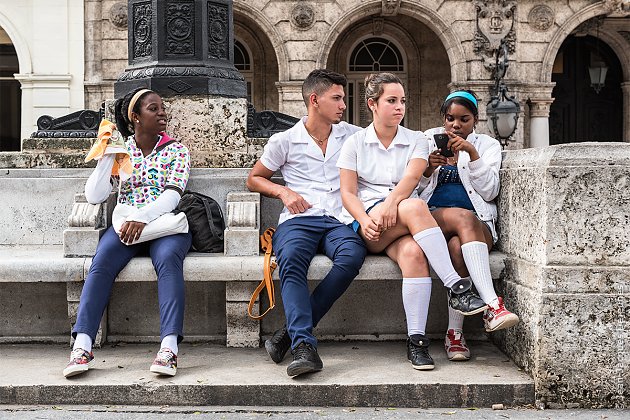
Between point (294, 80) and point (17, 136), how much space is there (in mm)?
6496

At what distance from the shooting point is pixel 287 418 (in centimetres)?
394

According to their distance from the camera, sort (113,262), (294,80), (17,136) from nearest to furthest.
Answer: (113,262), (294,80), (17,136)

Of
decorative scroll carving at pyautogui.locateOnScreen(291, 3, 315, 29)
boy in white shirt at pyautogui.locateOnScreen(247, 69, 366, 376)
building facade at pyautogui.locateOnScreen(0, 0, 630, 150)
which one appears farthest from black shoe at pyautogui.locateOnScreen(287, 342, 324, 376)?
decorative scroll carving at pyautogui.locateOnScreen(291, 3, 315, 29)

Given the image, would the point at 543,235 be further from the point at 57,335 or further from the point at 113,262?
the point at 57,335

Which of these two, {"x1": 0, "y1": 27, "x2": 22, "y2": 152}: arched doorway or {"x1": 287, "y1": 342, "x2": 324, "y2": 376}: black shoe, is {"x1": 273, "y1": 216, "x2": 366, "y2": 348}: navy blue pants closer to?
{"x1": 287, "y1": 342, "x2": 324, "y2": 376}: black shoe

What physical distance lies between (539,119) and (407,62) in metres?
3.76

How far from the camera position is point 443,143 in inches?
192

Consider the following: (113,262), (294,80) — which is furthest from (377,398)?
(294,80)

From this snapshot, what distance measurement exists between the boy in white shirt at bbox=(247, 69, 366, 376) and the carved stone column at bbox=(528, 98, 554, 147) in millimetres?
14032

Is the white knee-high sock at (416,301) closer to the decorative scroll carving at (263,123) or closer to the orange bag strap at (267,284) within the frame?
the orange bag strap at (267,284)

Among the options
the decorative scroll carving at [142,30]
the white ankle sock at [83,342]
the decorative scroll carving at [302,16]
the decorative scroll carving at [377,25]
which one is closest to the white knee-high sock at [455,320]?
the white ankle sock at [83,342]

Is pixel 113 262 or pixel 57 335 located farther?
pixel 57 335

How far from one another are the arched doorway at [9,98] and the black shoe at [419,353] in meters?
16.5

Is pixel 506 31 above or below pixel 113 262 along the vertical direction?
above
